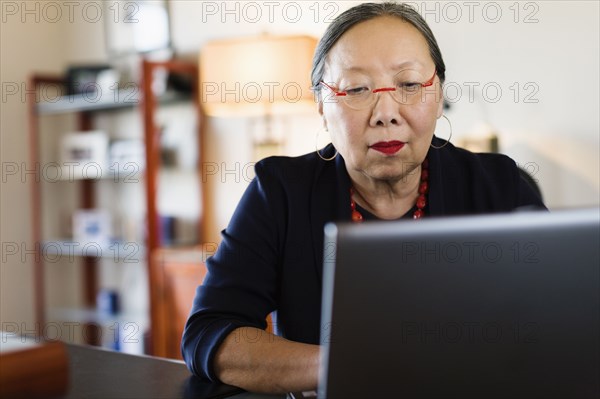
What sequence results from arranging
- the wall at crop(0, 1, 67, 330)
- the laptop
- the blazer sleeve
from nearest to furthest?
the laptop < the blazer sleeve < the wall at crop(0, 1, 67, 330)

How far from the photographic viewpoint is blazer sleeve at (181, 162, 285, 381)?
3.71 feet

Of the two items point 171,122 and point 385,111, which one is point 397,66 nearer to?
point 385,111

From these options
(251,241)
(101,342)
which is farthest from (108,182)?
(251,241)

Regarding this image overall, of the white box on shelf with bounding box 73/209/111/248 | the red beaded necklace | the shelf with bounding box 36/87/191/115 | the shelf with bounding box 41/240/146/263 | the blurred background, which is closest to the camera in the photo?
the red beaded necklace

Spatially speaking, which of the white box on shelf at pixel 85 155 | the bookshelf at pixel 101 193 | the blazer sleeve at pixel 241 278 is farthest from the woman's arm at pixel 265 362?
the white box on shelf at pixel 85 155

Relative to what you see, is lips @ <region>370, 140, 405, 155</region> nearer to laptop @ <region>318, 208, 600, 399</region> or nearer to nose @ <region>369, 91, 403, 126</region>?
nose @ <region>369, 91, 403, 126</region>

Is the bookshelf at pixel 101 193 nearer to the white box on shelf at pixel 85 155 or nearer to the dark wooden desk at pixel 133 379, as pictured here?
the white box on shelf at pixel 85 155

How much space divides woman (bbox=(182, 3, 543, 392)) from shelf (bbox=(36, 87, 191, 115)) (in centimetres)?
217

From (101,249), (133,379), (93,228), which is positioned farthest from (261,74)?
(133,379)

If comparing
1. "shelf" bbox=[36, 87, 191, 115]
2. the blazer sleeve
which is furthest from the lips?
"shelf" bbox=[36, 87, 191, 115]

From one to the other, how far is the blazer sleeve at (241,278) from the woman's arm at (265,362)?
2 centimetres

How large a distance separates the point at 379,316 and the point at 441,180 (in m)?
0.72

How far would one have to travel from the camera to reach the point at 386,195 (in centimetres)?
136

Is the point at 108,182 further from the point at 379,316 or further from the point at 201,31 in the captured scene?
the point at 379,316
